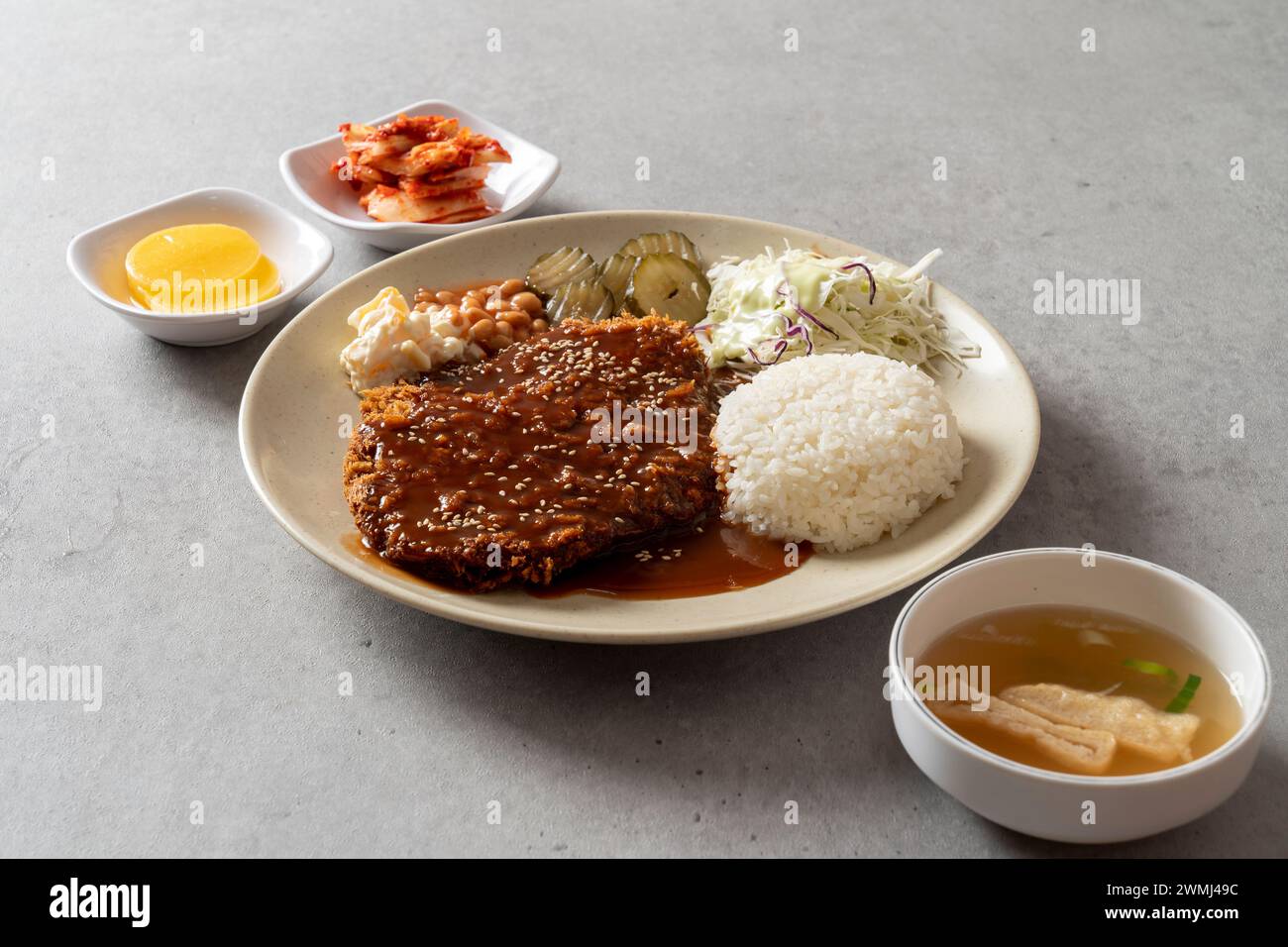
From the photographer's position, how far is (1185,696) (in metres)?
2.79

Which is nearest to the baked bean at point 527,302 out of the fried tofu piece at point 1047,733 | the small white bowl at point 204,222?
the small white bowl at point 204,222

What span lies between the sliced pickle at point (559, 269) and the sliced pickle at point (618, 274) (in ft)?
0.18

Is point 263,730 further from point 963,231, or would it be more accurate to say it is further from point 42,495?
point 963,231

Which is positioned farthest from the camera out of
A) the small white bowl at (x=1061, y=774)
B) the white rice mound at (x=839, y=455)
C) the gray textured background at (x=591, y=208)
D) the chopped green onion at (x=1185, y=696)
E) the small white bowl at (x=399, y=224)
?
the small white bowl at (x=399, y=224)

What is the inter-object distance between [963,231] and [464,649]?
3.24 meters

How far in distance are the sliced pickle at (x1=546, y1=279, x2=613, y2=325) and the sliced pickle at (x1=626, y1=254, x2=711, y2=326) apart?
0.09 metres

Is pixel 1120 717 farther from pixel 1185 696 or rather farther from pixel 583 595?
pixel 583 595

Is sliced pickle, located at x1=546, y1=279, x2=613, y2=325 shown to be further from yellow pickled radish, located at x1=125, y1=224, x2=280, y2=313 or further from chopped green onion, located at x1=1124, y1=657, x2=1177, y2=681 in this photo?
chopped green onion, located at x1=1124, y1=657, x2=1177, y2=681

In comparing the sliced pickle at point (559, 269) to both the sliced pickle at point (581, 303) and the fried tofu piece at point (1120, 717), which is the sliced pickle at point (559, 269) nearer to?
the sliced pickle at point (581, 303)

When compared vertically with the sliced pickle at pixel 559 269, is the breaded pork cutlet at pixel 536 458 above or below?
below

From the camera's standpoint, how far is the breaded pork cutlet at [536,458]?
3320mm

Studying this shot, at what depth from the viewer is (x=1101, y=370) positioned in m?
4.62

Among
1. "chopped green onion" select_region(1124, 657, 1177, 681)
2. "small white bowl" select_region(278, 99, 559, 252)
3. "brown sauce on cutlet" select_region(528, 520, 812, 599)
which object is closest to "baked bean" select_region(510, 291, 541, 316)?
"small white bowl" select_region(278, 99, 559, 252)

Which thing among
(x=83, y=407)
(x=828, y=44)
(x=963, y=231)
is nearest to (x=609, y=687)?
(x=83, y=407)
